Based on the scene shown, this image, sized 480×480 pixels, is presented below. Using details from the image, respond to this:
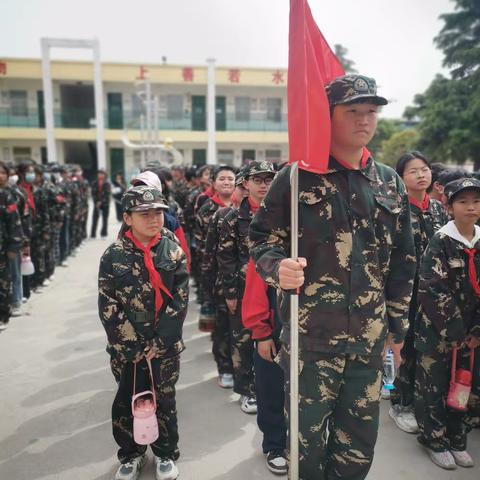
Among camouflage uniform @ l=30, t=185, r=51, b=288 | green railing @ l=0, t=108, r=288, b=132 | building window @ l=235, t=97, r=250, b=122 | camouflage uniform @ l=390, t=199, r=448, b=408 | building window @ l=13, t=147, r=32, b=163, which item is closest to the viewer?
camouflage uniform @ l=390, t=199, r=448, b=408

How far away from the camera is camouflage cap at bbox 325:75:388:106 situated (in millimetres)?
1843

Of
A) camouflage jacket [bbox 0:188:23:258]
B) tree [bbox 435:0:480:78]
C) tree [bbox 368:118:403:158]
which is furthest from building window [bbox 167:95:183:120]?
camouflage jacket [bbox 0:188:23:258]

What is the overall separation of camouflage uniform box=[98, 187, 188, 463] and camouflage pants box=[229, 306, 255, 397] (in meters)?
0.79

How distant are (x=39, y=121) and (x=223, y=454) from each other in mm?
27775

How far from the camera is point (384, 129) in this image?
3319cm

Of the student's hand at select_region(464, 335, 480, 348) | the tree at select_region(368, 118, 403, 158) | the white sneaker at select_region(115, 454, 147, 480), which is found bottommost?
the white sneaker at select_region(115, 454, 147, 480)

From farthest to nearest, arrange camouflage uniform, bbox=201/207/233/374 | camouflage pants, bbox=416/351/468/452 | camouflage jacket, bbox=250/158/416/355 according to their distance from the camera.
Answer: camouflage uniform, bbox=201/207/233/374 → camouflage pants, bbox=416/351/468/452 → camouflage jacket, bbox=250/158/416/355

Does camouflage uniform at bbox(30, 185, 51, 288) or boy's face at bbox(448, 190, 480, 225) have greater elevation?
boy's face at bbox(448, 190, 480, 225)

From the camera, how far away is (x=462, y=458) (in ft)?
9.39

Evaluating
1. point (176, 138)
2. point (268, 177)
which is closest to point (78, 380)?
point (268, 177)

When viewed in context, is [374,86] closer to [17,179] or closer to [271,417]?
[271,417]

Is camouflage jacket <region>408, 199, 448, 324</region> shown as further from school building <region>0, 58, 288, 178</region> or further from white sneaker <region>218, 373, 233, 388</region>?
school building <region>0, 58, 288, 178</region>

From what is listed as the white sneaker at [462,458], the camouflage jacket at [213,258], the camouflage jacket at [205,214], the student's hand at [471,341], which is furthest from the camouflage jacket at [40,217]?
the white sneaker at [462,458]

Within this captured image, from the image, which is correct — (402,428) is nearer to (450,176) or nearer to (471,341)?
(471,341)
